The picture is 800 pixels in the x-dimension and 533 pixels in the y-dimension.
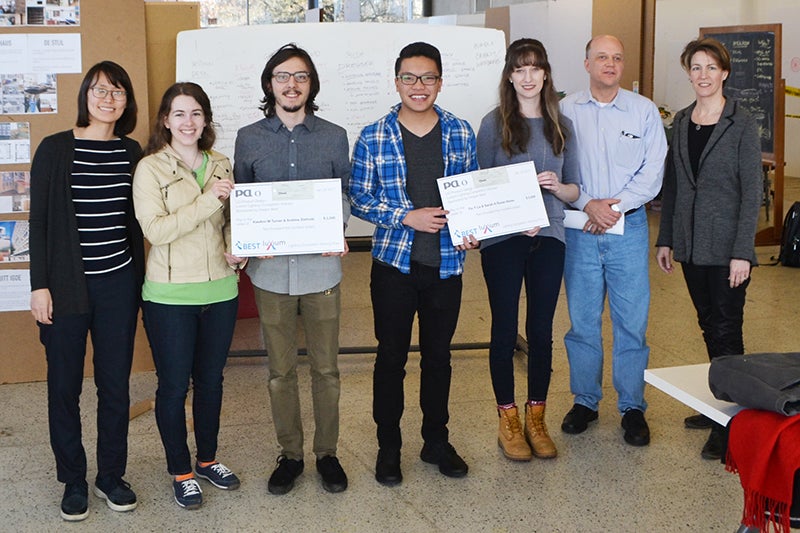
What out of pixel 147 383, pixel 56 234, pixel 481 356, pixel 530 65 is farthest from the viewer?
pixel 481 356

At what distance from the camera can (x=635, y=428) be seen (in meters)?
3.66

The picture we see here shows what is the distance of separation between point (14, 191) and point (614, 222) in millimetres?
2812

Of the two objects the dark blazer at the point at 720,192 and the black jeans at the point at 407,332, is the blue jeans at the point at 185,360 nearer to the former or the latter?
the black jeans at the point at 407,332

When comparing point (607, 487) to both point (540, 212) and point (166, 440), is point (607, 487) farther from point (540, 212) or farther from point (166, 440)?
point (166, 440)

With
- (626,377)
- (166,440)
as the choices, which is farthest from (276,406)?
(626,377)

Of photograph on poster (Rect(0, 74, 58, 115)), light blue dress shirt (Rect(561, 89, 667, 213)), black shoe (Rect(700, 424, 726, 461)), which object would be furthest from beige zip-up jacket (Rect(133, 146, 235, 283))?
black shoe (Rect(700, 424, 726, 461))

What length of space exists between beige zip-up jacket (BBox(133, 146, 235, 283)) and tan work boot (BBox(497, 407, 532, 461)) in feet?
4.07

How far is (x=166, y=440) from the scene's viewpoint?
3135mm

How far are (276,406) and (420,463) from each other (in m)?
0.65

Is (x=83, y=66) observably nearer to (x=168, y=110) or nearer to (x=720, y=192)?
(x=168, y=110)

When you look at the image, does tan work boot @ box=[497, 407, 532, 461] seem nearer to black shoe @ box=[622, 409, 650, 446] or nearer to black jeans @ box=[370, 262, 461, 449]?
black jeans @ box=[370, 262, 461, 449]

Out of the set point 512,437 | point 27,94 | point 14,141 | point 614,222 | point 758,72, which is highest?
point 758,72

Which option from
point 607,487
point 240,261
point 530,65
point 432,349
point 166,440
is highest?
point 530,65

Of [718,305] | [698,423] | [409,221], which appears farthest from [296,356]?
[698,423]
